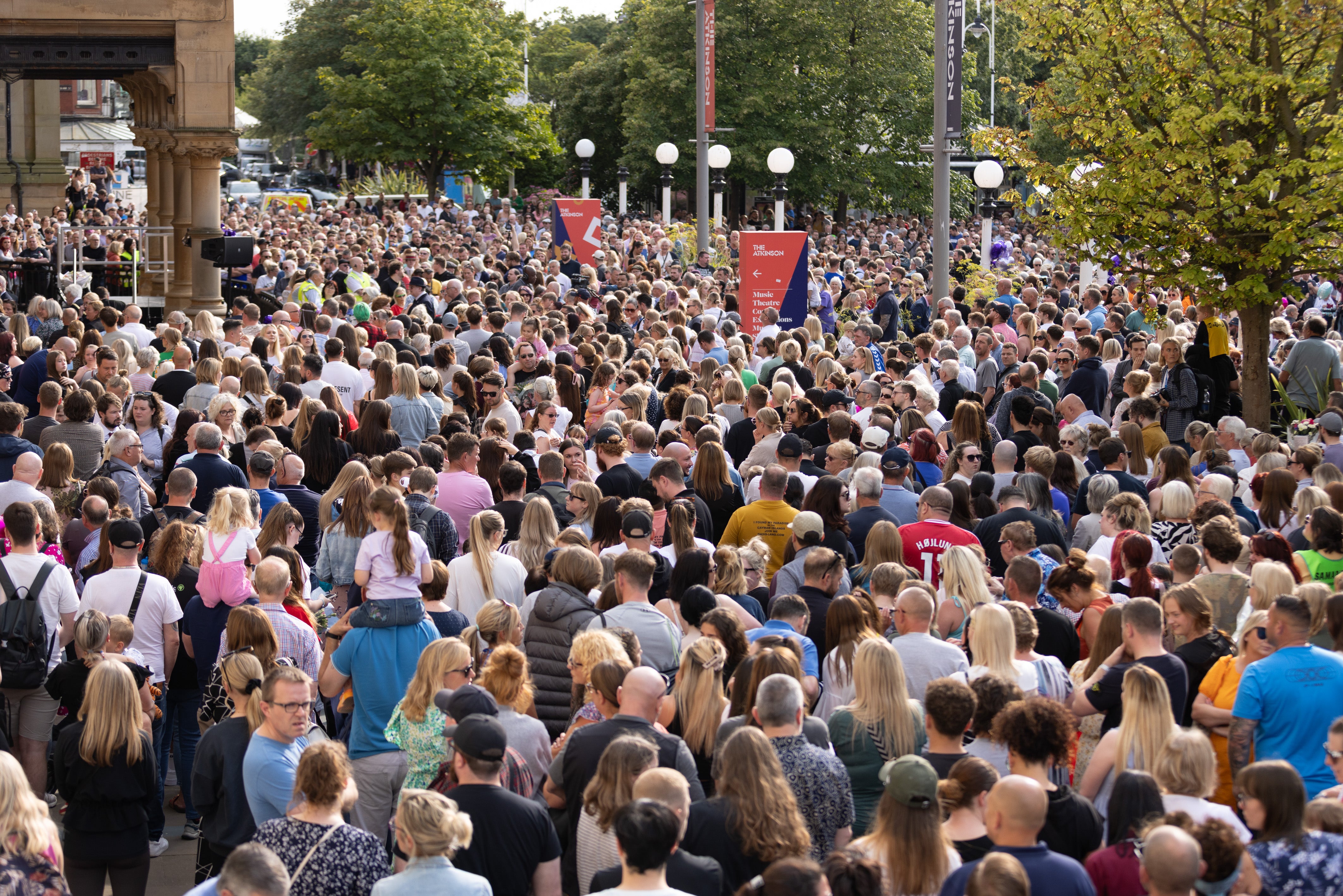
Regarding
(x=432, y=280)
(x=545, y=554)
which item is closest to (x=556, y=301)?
(x=432, y=280)

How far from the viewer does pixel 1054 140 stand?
56062 millimetres

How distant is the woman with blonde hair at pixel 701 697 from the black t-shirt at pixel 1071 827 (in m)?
1.45

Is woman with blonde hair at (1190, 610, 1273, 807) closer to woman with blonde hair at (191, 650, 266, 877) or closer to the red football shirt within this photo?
the red football shirt

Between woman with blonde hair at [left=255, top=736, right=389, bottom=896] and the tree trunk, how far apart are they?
10765mm

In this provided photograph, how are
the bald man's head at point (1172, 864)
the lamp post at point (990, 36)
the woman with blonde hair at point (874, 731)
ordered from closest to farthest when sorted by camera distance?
1. the bald man's head at point (1172, 864)
2. the woman with blonde hair at point (874, 731)
3. the lamp post at point (990, 36)

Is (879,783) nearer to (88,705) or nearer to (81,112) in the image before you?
(88,705)

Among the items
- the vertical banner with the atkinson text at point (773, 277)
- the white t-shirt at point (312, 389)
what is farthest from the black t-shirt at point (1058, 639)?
the vertical banner with the atkinson text at point (773, 277)

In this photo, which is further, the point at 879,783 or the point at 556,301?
the point at 556,301

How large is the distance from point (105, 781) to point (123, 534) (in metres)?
1.77

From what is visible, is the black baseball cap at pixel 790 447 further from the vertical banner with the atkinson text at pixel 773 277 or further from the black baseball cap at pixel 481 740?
the vertical banner with the atkinson text at pixel 773 277

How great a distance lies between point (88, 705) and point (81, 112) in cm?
7154

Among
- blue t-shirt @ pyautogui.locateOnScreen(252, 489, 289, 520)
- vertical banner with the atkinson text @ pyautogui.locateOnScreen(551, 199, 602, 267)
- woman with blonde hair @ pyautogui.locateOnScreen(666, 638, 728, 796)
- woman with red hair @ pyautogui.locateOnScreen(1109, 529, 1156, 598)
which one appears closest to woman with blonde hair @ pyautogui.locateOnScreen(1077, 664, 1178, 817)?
woman with blonde hair @ pyautogui.locateOnScreen(666, 638, 728, 796)

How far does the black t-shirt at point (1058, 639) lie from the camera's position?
712 centimetres

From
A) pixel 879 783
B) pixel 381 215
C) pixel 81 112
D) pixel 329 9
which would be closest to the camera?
pixel 879 783
